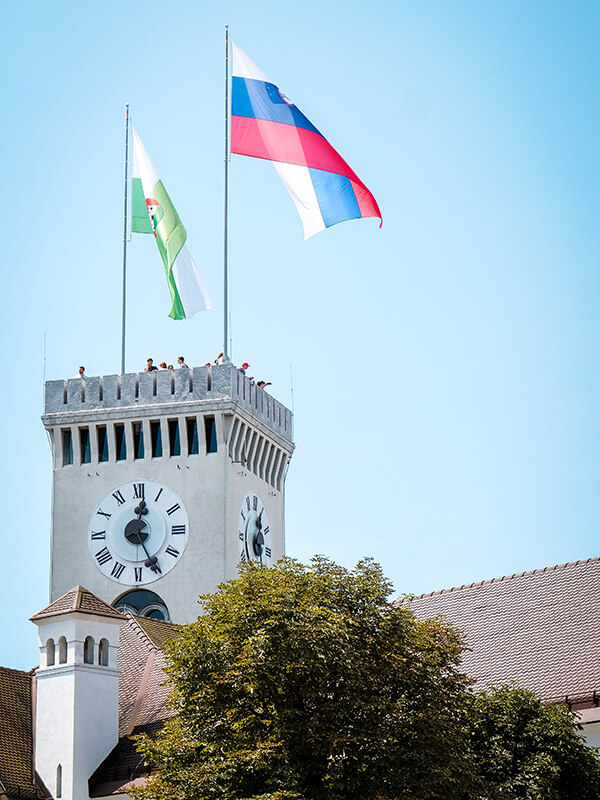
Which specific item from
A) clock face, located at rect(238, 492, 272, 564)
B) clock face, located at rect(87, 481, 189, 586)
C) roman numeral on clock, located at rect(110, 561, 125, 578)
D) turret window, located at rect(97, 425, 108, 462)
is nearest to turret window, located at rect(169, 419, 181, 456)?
clock face, located at rect(87, 481, 189, 586)

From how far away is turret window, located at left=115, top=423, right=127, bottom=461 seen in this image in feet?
254

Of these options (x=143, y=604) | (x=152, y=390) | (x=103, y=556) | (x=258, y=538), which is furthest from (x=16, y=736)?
(x=258, y=538)

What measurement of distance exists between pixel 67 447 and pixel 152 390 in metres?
5.08

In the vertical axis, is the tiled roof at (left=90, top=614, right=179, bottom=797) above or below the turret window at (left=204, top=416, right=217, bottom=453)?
below

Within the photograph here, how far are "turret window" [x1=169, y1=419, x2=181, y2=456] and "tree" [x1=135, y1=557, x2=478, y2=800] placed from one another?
34027 millimetres

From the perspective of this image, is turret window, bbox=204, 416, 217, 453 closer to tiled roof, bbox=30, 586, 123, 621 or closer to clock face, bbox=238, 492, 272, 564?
clock face, bbox=238, 492, 272, 564

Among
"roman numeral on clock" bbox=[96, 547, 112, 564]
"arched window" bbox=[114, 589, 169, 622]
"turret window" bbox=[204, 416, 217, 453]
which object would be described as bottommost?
"arched window" bbox=[114, 589, 169, 622]

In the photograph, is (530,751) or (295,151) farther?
(295,151)

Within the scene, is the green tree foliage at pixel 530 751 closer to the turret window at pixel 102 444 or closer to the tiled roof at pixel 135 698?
the tiled roof at pixel 135 698

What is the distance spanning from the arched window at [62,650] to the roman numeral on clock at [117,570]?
2355 cm

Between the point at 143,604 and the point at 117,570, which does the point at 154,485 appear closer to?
the point at 117,570

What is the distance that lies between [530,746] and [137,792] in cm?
991

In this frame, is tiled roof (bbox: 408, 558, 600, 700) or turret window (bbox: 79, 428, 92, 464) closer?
tiled roof (bbox: 408, 558, 600, 700)

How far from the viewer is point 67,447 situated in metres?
78.6
